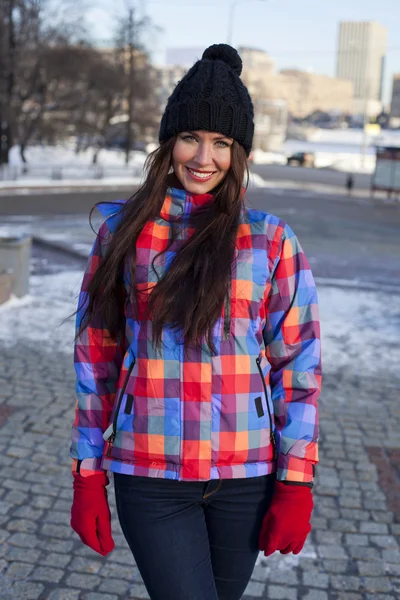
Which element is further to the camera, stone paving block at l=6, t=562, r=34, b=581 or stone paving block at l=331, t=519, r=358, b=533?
stone paving block at l=331, t=519, r=358, b=533

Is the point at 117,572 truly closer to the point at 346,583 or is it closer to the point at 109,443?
the point at 346,583

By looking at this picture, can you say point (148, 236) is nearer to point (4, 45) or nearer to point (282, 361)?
point (282, 361)

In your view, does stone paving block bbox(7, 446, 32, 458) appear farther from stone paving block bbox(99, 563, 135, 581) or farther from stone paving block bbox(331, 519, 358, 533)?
stone paving block bbox(331, 519, 358, 533)

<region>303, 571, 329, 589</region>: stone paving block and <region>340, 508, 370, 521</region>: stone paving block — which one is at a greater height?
<region>303, 571, 329, 589</region>: stone paving block

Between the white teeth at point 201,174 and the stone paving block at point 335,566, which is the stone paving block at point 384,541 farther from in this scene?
the white teeth at point 201,174

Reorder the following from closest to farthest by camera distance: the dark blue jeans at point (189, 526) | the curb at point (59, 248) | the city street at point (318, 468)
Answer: the dark blue jeans at point (189, 526) → the city street at point (318, 468) → the curb at point (59, 248)

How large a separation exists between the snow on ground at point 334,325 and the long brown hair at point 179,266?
13.7 ft

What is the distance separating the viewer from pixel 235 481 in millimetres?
1901

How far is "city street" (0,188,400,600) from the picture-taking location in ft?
10.8

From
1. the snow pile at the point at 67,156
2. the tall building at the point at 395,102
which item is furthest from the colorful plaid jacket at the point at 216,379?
the tall building at the point at 395,102

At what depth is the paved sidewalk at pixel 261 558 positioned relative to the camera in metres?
3.25

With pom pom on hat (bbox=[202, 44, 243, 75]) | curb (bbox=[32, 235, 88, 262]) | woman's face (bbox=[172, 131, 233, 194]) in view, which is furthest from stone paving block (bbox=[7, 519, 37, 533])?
curb (bbox=[32, 235, 88, 262])

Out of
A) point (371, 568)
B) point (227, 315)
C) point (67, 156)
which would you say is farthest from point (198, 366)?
point (67, 156)

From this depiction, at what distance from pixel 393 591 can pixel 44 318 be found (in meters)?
5.50
